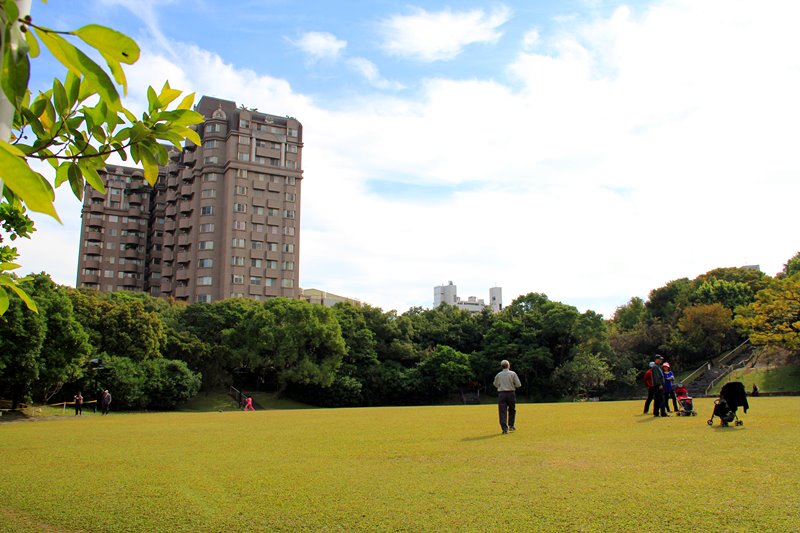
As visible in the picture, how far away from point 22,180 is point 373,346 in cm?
5775

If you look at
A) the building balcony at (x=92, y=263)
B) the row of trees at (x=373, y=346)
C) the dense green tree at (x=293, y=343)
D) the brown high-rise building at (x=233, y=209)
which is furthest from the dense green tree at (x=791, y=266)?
the building balcony at (x=92, y=263)

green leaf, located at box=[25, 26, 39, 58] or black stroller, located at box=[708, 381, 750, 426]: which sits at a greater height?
green leaf, located at box=[25, 26, 39, 58]

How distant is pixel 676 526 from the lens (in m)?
5.11

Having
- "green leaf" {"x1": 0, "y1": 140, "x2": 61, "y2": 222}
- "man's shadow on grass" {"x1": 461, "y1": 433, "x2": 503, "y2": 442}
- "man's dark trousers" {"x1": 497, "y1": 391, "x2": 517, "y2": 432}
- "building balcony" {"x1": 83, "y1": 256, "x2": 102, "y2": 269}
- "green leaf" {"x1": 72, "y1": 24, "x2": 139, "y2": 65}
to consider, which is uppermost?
"building balcony" {"x1": 83, "y1": 256, "x2": 102, "y2": 269}

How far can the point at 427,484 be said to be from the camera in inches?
283

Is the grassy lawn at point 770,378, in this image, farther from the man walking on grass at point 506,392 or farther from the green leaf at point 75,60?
the green leaf at point 75,60

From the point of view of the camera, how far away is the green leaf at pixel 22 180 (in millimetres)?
1450

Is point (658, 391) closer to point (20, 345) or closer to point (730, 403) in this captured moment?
point (730, 403)

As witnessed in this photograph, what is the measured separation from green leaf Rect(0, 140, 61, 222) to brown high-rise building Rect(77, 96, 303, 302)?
82.8m

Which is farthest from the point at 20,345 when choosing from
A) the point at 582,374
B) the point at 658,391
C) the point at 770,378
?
the point at 770,378

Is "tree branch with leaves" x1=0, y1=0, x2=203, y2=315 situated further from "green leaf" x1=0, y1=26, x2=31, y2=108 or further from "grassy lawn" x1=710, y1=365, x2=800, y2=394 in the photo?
"grassy lawn" x1=710, y1=365, x2=800, y2=394

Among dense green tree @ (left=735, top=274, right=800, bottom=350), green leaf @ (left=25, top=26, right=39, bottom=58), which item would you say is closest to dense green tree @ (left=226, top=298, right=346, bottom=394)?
dense green tree @ (left=735, top=274, right=800, bottom=350)

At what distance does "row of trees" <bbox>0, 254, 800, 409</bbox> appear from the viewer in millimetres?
44281

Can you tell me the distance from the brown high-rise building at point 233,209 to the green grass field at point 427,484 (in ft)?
242
